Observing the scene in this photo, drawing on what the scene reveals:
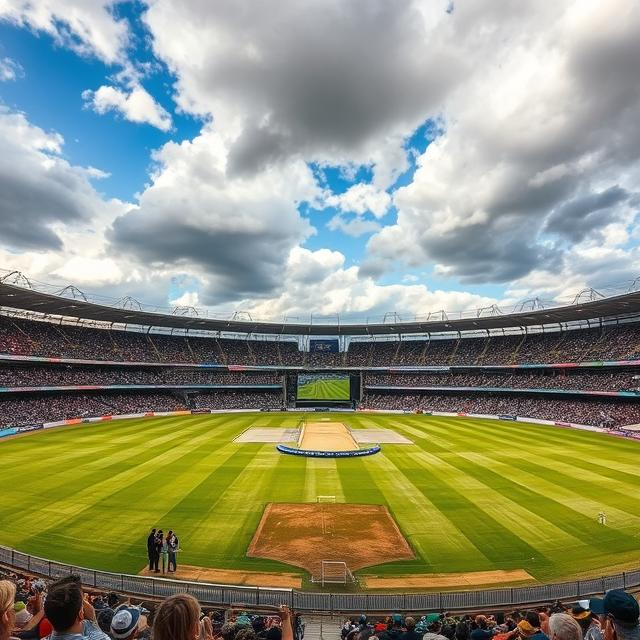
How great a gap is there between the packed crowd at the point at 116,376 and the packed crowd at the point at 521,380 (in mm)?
23642

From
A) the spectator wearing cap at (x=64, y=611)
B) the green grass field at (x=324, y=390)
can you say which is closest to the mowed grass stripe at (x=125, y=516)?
the spectator wearing cap at (x=64, y=611)

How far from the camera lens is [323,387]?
76.9 m

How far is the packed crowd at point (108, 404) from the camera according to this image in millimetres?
51938

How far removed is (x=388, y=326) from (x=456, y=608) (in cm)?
6666

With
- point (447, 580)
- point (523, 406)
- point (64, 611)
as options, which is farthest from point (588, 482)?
point (523, 406)

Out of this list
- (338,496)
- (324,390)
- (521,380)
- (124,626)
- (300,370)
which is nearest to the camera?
(124,626)

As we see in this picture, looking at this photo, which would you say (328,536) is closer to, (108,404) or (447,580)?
(447,580)

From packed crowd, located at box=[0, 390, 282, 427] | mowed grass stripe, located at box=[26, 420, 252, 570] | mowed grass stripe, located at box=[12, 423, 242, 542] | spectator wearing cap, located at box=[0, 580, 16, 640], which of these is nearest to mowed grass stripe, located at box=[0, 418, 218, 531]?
mowed grass stripe, located at box=[12, 423, 242, 542]

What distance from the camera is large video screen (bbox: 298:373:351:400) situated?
75688 mm

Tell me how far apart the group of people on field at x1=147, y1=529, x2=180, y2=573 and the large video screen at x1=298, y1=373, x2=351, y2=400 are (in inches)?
2328

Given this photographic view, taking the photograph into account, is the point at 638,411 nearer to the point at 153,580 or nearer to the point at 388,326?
the point at 388,326

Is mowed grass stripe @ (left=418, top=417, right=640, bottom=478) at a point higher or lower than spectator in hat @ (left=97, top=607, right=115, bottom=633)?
lower

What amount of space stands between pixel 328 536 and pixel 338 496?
231 inches

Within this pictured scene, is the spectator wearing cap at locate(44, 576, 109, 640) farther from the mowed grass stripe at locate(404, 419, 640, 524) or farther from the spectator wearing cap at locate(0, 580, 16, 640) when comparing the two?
the mowed grass stripe at locate(404, 419, 640, 524)
